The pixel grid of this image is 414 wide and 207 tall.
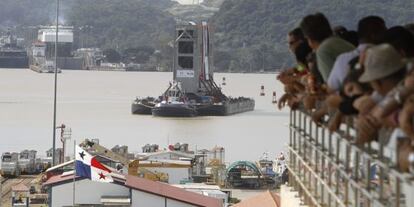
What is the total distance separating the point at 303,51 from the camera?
4.81 meters

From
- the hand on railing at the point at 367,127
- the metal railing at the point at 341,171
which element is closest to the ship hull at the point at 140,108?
the metal railing at the point at 341,171

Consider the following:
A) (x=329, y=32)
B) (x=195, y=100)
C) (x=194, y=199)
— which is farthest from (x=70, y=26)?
(x=329, y=32)

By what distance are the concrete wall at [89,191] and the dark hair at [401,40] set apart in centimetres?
1267

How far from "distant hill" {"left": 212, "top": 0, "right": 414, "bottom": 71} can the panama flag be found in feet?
249

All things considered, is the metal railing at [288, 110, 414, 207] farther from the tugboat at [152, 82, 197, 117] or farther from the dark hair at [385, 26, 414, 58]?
the tugboat at [152, 82, 197, 117]

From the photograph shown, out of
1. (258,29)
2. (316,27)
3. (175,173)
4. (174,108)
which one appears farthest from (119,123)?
(258,29)

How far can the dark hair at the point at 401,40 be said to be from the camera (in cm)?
332

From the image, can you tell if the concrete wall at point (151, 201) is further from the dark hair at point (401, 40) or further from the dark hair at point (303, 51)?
the dark hair at point (401, 40)

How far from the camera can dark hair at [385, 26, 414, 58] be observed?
3.32 m

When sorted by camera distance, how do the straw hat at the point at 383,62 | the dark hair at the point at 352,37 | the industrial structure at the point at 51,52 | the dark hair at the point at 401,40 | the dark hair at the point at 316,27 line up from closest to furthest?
the straw hat at the point at 383,62, the dark hair at the point at 401,40, the dark hair at the point at 316,27, the dark hair at the point at 352,37, the industrial structure at the point at 51,52

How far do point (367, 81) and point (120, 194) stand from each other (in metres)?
13.2

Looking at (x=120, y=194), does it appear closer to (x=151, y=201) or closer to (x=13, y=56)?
(x=151, y=201)

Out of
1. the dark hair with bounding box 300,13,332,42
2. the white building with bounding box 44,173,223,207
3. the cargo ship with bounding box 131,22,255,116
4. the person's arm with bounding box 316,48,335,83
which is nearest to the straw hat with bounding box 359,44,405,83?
the person's arm with bounding box 316,48,335,83

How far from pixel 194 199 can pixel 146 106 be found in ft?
156
